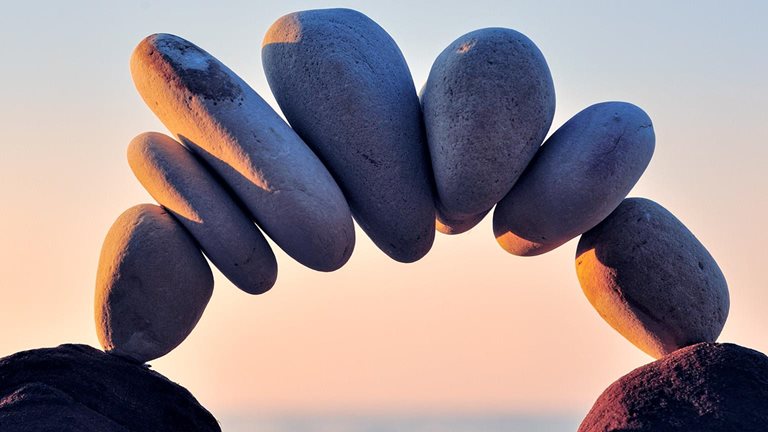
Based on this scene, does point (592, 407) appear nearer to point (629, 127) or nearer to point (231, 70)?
point (629, 127)

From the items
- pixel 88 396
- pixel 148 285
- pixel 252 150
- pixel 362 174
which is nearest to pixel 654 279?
pixel 362 174

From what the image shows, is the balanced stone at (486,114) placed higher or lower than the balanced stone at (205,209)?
higher

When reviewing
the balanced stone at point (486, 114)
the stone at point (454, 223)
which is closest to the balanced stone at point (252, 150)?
the balanced stone at point (486, 114)

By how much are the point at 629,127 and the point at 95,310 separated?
2895 millimetres

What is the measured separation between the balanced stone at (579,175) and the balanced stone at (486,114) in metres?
0.13

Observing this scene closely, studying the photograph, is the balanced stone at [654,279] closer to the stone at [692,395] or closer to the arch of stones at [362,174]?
the arch of stones at [362,174]

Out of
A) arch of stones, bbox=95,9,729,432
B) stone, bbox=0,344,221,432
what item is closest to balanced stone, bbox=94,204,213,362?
arch of stones, bbox=95,9,729,432

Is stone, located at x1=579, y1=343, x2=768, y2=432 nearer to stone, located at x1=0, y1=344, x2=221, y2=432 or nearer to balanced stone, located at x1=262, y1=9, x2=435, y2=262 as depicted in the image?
balanced stone, located at x1=262, y1=9, x2=435, y2=262

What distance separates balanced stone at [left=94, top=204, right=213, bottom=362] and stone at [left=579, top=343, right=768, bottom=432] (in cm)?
215

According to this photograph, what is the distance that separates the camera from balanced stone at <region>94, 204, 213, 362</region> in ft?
17.1

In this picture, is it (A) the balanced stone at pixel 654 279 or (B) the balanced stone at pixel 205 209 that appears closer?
(B) the balanced stone at pixel 205 209

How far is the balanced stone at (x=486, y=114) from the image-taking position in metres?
5.21

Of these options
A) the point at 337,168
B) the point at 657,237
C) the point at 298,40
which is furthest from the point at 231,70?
the point at 657,237

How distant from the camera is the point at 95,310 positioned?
17.8 ft
